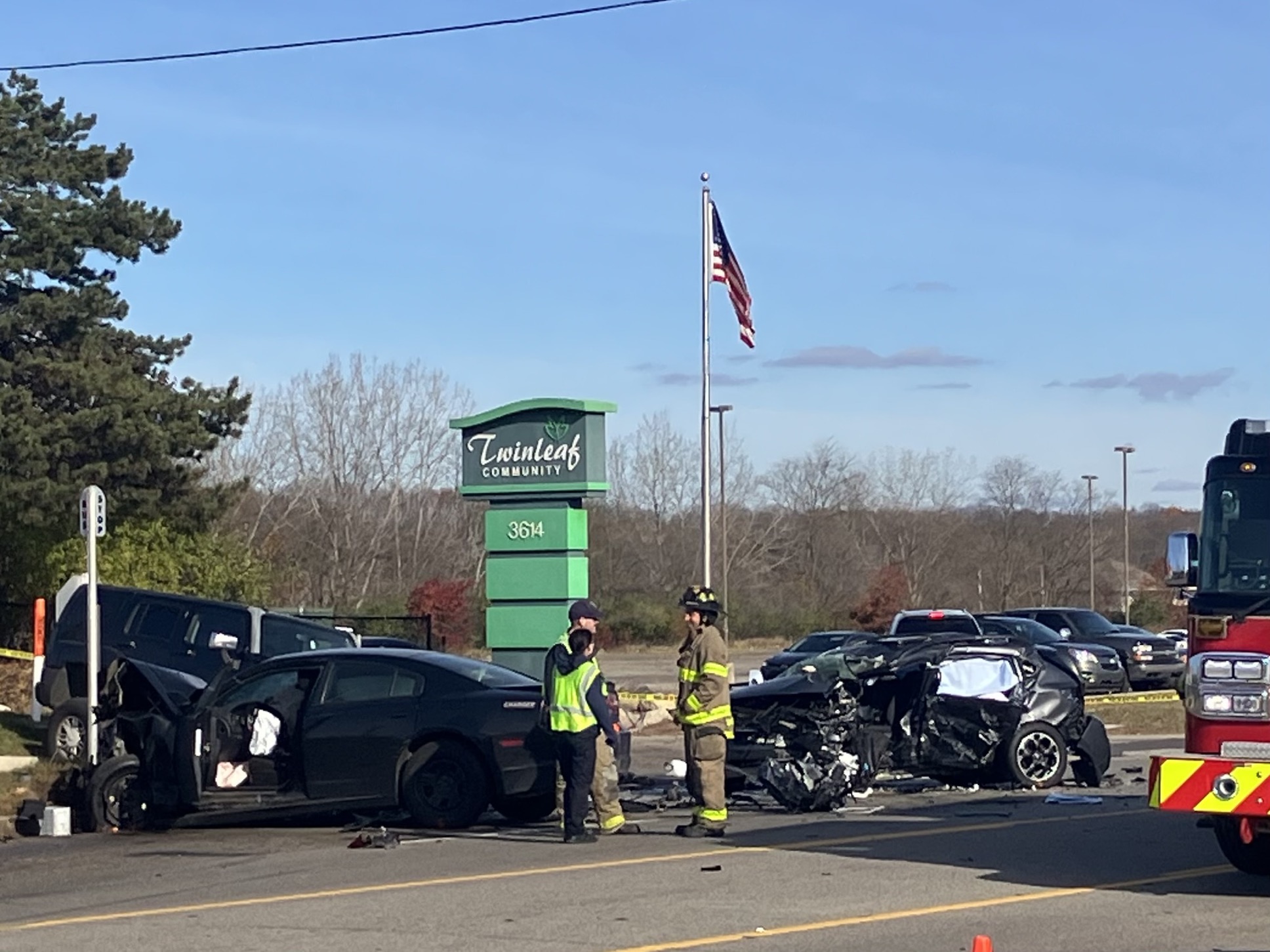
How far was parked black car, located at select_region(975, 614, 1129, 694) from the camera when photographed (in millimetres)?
31891

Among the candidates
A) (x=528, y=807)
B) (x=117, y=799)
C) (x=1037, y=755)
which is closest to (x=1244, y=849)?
(x=1037, y=755)

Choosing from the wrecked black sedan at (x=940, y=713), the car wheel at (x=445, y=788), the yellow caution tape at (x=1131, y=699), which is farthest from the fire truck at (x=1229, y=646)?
the yellow caution tape at (x=1131, y=699)

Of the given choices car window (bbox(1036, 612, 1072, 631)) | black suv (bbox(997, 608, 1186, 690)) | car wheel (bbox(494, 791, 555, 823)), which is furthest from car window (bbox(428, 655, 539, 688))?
car window (bbox(1036, 612, 1072, 631))

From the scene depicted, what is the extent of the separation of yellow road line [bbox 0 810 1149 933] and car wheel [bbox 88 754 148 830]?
464 cm

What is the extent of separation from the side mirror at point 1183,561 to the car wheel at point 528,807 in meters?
5.76

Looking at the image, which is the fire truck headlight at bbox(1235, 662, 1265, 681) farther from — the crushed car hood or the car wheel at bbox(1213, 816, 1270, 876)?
the crushed car hood

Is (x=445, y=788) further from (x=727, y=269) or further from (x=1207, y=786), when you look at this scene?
(x=727, y=269)

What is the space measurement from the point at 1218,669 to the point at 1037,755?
22.4 feet

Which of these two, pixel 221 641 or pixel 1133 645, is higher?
pixel 221 641

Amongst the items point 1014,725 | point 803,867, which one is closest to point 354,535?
point 1014,725

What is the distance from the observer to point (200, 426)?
31703 millimetres

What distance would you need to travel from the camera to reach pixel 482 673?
14.8 metres

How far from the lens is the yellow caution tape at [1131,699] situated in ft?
94.0

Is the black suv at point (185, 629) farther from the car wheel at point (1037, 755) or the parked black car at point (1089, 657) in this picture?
the parked black car at point (1089, 657)
